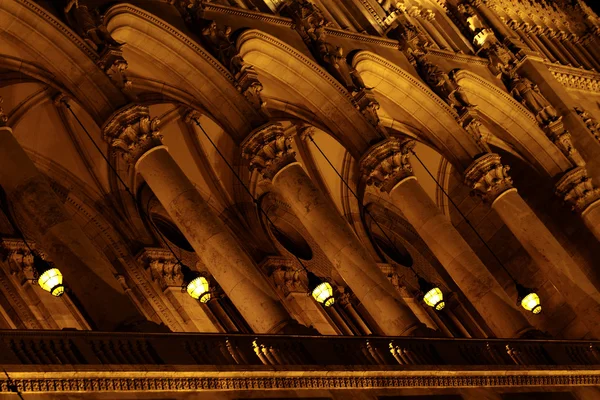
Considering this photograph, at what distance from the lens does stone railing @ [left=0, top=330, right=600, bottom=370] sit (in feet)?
47.0

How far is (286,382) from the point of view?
53.4 feet

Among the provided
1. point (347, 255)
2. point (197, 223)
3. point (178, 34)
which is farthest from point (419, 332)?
point (178, 34)

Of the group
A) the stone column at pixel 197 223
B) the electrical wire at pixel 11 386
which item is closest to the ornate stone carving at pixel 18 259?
the stone column at pixel 197 223

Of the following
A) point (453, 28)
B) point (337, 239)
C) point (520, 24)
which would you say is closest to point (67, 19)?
point (337, 239)

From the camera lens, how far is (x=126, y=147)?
819 inches

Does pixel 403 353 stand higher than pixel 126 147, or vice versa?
pixel 126 147

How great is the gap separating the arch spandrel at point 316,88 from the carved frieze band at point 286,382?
23.9 ft

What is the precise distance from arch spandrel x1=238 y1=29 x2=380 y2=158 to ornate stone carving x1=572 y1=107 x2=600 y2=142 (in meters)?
9.90

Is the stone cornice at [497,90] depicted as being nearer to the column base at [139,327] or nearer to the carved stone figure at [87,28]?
the carved stone figure at [87,28]

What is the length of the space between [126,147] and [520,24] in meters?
19.1

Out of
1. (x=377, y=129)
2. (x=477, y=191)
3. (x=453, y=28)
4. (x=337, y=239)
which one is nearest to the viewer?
(x=337, y=239)

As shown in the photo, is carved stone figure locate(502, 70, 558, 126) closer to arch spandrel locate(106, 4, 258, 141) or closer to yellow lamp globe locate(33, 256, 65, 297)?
arch spandrel locate(106, 4, 258, 141)

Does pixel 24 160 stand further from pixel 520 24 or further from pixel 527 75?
pixel 520 24

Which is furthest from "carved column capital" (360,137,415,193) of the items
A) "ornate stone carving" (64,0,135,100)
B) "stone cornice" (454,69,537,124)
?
"ornate stone carving" (64,0,135,100)
